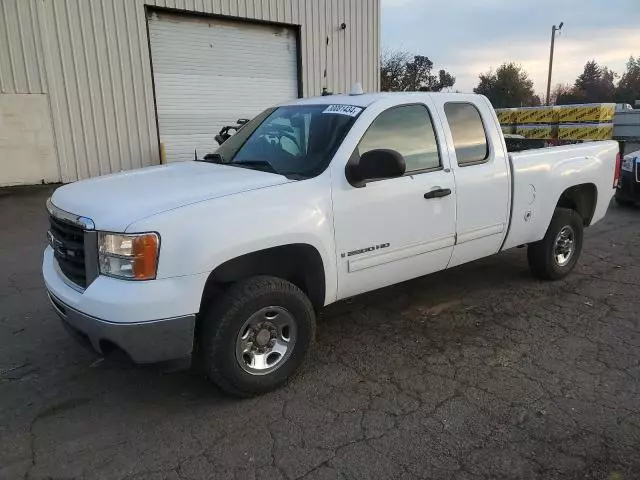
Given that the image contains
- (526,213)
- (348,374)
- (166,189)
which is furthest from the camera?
(526,213)

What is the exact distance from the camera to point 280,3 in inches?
505

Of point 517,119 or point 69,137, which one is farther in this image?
point 517,119

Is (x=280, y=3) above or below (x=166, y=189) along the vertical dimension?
above

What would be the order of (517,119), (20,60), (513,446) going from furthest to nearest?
1. (517,119)
2. (20,60)
3. (513,446)

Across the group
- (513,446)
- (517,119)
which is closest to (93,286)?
(513,446)

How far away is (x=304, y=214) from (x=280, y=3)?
11048mm

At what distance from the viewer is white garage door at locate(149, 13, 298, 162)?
11.7m

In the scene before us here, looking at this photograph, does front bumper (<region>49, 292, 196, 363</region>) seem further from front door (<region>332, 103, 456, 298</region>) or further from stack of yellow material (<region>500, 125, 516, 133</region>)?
stack of yellow material (<region>500, 125, 516, 133</region>)

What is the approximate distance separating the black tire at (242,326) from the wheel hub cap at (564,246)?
3.28 meters

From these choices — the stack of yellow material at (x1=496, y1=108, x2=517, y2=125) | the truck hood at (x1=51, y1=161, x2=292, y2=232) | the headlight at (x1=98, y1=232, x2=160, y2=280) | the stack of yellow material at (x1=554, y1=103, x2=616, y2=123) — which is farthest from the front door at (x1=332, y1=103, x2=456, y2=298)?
the stack of yellow material at (x1=496, y1=108, x2=517, y2=125)

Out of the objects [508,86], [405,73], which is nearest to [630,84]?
[508,86]

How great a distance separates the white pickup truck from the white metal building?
7.56m

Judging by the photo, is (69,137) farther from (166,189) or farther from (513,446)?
(513,446)

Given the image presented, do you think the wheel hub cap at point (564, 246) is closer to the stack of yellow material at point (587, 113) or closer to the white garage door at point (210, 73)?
the white garage door at point (210, 73)
